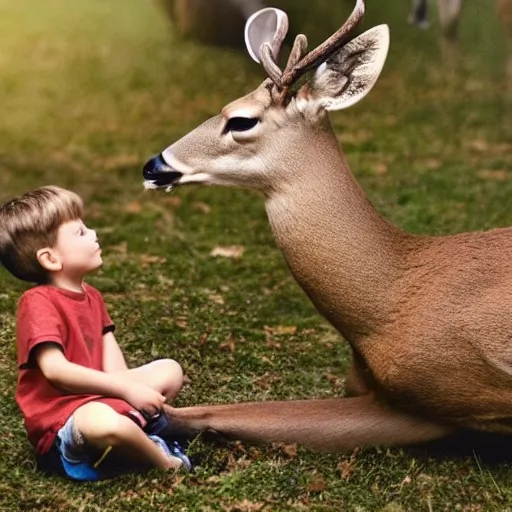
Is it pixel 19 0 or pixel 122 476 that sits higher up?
pixel 19 0

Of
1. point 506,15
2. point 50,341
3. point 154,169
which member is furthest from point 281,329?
point 506,15

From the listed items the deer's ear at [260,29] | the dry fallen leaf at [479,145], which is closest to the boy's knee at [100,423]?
the deer's ear at [260,29]

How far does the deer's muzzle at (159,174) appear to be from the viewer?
3639mm

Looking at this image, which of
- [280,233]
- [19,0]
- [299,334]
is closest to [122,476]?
[280,233]

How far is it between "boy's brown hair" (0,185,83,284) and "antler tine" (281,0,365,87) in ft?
2.90

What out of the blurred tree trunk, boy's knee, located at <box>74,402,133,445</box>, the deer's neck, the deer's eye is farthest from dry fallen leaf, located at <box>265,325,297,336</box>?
the blurred tree trunk

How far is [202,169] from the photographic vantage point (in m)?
3.67

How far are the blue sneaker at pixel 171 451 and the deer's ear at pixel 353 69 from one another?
1309 millimetres

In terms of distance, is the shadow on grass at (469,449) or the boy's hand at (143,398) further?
the shadow on grass at (469,449)

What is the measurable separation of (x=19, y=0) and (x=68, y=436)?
30.3 ft

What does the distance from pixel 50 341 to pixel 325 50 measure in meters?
1.35

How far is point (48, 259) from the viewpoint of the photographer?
343 centimetres

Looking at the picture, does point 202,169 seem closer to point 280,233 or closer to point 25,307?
point 280,233

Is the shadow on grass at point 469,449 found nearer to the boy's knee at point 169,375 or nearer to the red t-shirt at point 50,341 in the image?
the boy's knee at point 169,375
